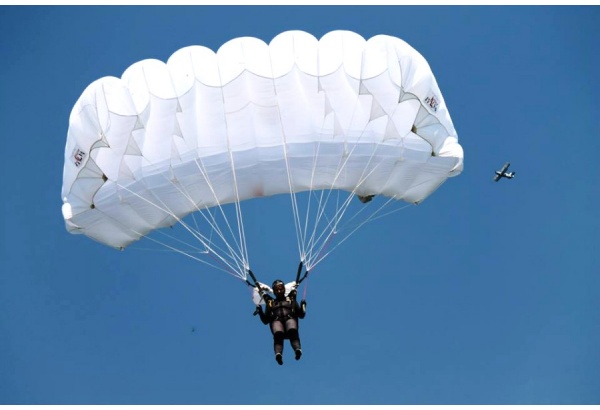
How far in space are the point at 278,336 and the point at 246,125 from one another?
4.63 meters

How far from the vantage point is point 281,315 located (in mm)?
18750

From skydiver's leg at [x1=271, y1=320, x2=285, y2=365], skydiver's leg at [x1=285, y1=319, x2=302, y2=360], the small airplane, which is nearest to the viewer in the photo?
skydiver's leg at [x1=271, y1=320, x2=285, y2=365]

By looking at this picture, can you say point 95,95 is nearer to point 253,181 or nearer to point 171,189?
→ point 171,189

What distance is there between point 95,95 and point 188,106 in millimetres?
2000

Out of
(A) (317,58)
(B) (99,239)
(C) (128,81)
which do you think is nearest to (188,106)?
(C) (128,81)

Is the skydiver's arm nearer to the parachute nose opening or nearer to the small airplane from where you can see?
the parachute nose opening

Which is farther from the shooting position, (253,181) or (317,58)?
(253,181)

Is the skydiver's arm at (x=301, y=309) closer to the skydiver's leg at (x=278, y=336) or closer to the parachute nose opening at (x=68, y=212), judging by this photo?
the skydiver's leg at (x=278, y=336)

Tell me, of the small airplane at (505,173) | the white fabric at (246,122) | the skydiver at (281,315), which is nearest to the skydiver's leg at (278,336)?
the skydiver at (281,315)

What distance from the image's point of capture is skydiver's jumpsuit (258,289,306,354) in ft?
60.7

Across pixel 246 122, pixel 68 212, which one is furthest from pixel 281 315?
pixel 68 212

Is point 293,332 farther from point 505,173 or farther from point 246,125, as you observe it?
point 505,173

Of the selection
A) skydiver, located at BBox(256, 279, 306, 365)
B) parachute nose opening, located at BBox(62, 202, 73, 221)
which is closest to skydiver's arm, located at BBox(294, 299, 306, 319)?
skydiver, located at BBox(256, 279, 306, 365)

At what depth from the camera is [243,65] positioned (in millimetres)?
19562
